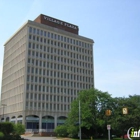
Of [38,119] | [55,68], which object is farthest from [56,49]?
[38,119]

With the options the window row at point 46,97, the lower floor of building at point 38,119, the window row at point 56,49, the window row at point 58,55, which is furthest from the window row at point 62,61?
the lower floor of building at point 38,119

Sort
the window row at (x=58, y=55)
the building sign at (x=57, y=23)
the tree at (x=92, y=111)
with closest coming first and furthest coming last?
the tree at (x=92, y=111)
the window row at (x=58, y=55)
the building sign at (x=57, y=23)

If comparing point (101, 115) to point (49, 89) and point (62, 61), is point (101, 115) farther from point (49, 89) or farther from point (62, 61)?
point (62, 61)

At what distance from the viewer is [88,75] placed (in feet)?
392

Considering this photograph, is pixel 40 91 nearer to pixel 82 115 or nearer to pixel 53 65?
pixel 53 65

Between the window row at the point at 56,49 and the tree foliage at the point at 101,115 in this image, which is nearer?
the tree foliage at the point at 101,115

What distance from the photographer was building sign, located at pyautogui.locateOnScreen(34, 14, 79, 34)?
114 metres

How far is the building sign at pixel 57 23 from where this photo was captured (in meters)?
114

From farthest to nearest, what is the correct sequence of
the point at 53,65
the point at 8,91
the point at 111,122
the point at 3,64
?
1. the point at 3,64
2. the point at 8,91
3. the point at 53,65
4. the point at 111,122

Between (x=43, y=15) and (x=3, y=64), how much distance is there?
35.7 meters

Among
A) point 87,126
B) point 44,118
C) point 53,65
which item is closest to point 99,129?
point 87,126

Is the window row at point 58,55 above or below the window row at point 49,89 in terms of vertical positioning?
above

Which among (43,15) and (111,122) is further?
(43,15)

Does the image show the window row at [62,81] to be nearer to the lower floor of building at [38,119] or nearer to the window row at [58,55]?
the window row at [58,55]
